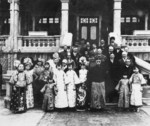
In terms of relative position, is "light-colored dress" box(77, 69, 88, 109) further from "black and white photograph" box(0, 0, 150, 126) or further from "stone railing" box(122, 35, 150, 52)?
"stone railing" box(122, 35, 150, 52)

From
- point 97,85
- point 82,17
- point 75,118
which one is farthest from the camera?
point 82,17

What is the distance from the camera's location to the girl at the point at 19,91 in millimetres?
9992

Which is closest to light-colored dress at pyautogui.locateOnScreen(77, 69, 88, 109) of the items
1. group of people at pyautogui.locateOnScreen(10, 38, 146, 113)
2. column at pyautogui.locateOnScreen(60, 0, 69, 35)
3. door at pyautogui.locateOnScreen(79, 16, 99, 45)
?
group of people at pyautogui.locateOnScreen(10, 38, 146, 113)

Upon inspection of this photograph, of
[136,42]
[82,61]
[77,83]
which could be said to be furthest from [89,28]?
[77,83]

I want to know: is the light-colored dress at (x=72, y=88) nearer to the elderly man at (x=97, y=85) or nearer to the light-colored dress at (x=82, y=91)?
the light-colored dress at (x=82, y=91)

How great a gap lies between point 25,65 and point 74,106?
7.63 feet

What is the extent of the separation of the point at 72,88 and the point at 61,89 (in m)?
0.38

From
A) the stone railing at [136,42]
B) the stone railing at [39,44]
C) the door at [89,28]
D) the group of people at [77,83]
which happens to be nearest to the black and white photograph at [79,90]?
the group of people at [77,83]

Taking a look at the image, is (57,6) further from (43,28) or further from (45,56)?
(45,56)

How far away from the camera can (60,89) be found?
1020 cm

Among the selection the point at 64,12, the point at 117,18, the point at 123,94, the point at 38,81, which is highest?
the point at 64,12

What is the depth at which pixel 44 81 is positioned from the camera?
1041 cm

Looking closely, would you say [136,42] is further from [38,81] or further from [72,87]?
[38,81]

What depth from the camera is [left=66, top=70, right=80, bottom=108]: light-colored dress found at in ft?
33.3
